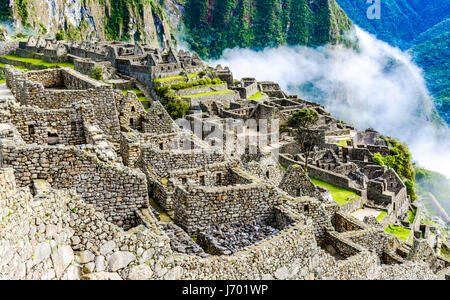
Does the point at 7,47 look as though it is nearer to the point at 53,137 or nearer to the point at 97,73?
the point at 97,73

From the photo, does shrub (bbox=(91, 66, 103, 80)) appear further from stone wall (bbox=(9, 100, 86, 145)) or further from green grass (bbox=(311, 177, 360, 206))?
stone wall (bbox=(9, 100, 86, 145))

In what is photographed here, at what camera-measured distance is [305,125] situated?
51938mm

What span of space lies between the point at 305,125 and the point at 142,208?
4446cm

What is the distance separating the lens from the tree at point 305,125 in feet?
151

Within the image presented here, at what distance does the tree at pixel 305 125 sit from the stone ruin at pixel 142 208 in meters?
28.7

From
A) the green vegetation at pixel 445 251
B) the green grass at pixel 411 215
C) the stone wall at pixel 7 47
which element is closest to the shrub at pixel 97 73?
the stone wall at pixel 7 47

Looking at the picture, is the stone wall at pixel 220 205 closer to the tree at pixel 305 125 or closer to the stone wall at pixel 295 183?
the stone wall at pixel 295 183

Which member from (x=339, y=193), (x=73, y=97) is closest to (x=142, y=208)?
(x=73, y=97)

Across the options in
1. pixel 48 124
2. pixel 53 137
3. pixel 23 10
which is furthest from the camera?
pixel 23 10

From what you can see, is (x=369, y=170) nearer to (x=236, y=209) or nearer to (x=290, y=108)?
(x=290, y=108)

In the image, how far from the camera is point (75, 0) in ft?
636

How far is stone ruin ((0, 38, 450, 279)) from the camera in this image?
6035 millimetres

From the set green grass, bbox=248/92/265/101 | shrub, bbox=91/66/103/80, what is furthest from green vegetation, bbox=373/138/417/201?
shrub, bbox=91/66/103/80

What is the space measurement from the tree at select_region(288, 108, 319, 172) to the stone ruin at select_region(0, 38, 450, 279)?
28711mm
